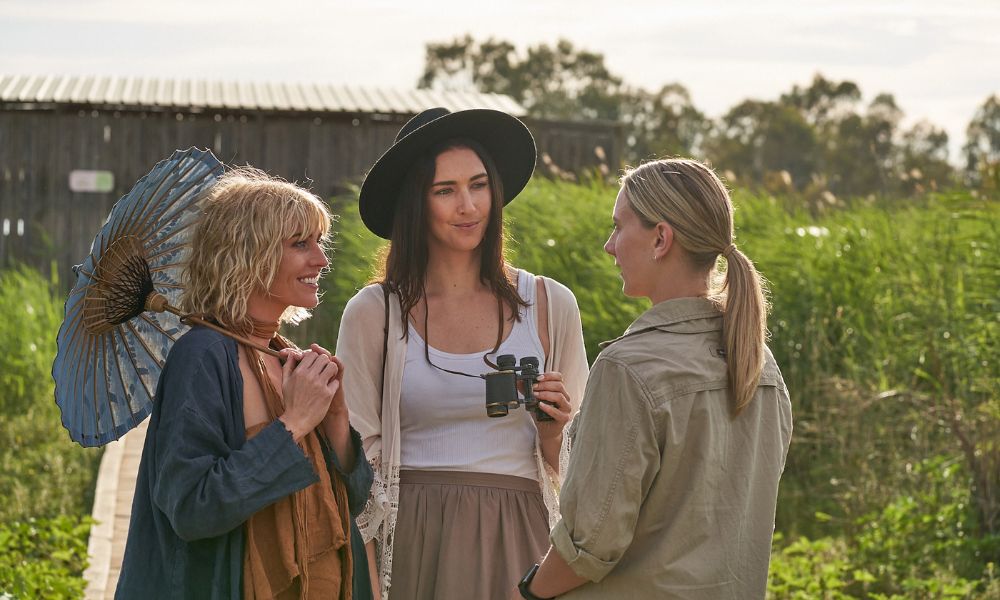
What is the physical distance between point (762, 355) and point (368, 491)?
1.05 m

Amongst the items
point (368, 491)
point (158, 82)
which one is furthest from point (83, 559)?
point (158, 82)

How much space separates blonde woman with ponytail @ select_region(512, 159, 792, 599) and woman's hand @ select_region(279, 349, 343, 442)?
1.95 ft

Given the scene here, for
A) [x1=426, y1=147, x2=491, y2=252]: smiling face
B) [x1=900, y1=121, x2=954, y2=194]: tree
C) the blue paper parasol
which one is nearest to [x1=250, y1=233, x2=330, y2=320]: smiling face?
the blue paper parasol

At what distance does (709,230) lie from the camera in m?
2.64

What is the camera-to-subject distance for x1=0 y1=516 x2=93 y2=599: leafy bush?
593 centimetres

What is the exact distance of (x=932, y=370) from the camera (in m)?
7.72

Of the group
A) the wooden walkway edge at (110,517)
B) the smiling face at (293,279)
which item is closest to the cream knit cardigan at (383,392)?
the smiling face at (293,279)

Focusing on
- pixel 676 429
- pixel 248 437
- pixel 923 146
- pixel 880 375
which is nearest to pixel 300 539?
pixel 248 437

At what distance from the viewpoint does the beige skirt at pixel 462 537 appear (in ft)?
11.1

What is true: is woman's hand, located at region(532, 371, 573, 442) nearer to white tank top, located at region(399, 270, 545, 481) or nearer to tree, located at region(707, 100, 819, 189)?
white tank top, located at region(399, 270, 545, 481)

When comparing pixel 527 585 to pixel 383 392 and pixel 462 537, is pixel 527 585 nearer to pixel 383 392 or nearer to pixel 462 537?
pixel 462 537

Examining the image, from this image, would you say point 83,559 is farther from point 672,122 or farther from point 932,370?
point 672,122

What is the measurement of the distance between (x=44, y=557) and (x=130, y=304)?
4.42 metres

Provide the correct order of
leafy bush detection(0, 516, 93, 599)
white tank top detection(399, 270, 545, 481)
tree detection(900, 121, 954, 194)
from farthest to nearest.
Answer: tree detection(900, 121, 954, 194) → leafy bush detection(0, 516, 93, 599) → white tank top detection(399, 270, 545, 481)
